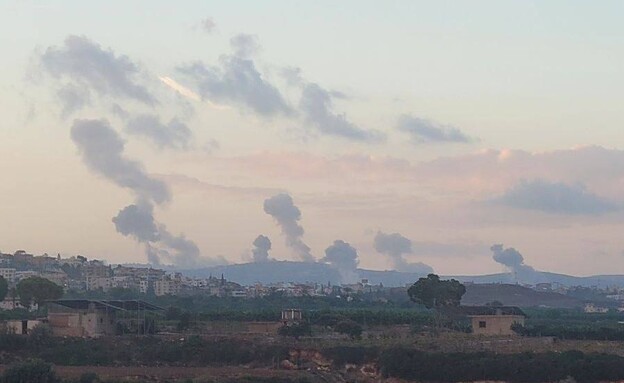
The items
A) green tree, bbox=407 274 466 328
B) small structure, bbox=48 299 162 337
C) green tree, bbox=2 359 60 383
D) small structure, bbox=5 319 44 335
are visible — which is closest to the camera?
green tree, bbox=2 359 60 383

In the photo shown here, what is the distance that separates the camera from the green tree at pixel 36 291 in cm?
9450

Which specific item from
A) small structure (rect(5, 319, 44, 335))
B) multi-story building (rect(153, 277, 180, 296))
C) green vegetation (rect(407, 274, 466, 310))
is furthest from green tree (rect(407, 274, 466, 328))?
multi-story building (rect(153, 277, 180, 296))

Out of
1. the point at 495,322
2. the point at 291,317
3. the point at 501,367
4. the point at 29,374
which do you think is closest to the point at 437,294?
the point at 495,322

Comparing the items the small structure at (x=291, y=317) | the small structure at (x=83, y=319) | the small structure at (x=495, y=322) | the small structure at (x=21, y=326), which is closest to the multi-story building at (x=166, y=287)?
the small structure at (x=291, y=317)

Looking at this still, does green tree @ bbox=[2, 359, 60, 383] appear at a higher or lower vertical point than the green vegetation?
lower

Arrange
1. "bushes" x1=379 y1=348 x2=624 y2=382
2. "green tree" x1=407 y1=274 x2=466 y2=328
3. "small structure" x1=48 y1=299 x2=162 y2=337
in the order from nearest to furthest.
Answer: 1. "bushes" x1=379 y1=348 x2=624 y2=382
2. "small structure" x1=48 y1=299 x2=162 y2=337
3. "green tree" x1=407 y1=274 x2=466 y2=328

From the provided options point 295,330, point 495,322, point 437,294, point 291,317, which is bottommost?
point 295,330

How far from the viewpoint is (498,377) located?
58.6 m

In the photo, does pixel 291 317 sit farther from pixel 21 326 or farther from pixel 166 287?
pixel 166 287

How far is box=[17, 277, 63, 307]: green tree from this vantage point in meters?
94.5

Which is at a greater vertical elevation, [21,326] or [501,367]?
[21,326]

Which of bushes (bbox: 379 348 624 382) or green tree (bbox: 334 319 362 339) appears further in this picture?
green tree (bbox: 334 319 362 339)

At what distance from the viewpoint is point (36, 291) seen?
310 feet

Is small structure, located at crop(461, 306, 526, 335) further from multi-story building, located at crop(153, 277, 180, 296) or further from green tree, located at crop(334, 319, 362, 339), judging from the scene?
multi-story building, located at crop(153, 277, 180, 296)
